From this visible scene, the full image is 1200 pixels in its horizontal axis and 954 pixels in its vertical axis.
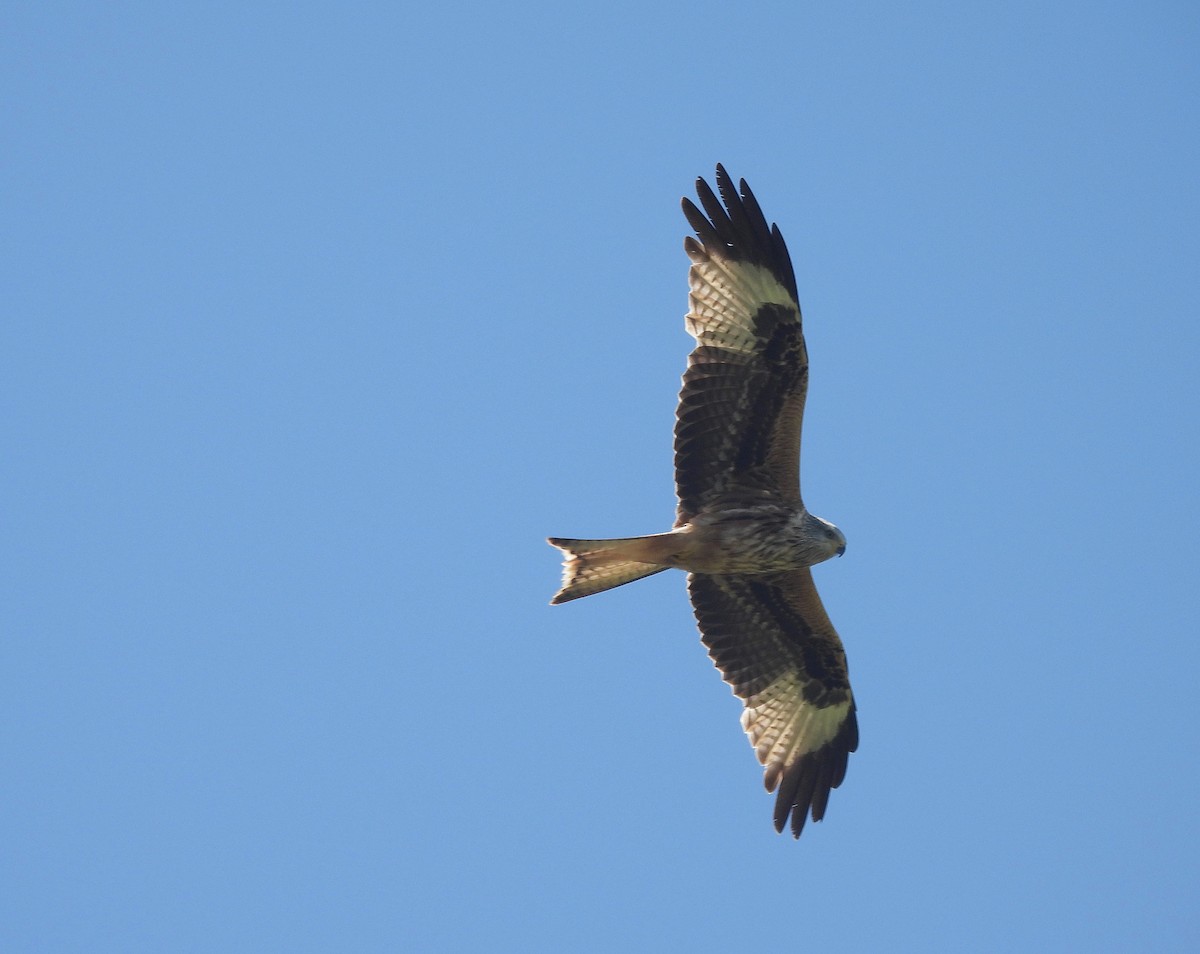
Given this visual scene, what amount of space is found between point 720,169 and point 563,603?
2.87 meters

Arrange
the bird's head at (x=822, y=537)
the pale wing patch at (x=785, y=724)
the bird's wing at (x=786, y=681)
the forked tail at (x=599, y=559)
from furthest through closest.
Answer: the pale wing patch at (x=785, y=724) → the bird's wing at (x=786, y=681) → the bird's head at (x=822, y=537) → the forked tail at (x=599, y=559)

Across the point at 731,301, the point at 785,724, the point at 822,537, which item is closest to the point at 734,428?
the point at 731,301

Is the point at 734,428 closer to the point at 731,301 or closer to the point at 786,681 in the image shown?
the point at 731,301

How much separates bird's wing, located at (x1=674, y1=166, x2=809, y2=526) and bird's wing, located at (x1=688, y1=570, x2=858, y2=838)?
3.19 ft

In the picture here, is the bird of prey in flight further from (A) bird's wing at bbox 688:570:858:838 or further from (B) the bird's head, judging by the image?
(A) bird's wing at bbox 688:570:858:838

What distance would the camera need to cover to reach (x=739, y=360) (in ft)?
29.5

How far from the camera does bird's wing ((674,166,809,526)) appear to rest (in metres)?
8.97

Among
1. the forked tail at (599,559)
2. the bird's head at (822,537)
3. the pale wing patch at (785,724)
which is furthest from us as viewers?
the pale wing patch at (785,724)

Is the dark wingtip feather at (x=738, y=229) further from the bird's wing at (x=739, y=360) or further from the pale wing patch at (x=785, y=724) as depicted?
the pale wing patch at (x=785, y=724)

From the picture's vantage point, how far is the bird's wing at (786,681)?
32.4ft

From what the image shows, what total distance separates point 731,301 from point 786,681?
9.19ft

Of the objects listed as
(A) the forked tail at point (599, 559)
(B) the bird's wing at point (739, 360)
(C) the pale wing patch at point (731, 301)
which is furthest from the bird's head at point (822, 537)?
(C) the pale wing patch at point (731, 301)

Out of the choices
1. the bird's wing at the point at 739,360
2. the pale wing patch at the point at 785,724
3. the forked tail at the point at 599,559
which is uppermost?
the bird's wing at the point at 739,360

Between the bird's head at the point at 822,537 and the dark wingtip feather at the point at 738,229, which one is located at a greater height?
the dark wingtip feather at the point at 738,229
